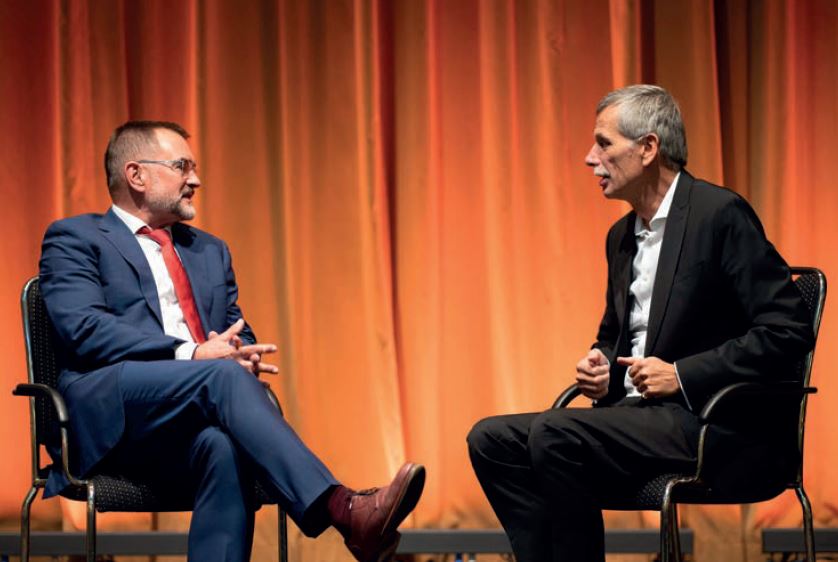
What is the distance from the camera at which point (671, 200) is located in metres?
3.04

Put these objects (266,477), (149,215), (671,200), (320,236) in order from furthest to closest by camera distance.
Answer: (320,236) < (149,215) < (671,200) < (266,477)

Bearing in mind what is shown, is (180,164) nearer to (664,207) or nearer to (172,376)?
(172,376)

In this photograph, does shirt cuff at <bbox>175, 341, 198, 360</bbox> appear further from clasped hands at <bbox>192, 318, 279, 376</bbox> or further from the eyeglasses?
the eyeglasses

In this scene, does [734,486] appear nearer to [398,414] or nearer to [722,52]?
[398,414]

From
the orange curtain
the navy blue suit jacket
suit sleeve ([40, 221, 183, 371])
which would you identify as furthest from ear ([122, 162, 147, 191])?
the orange curtain

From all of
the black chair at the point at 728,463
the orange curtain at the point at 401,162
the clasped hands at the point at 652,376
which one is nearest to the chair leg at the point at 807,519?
→ the black chair at the point at 728,463

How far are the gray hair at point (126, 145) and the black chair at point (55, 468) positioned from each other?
443 mm

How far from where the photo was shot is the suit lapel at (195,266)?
3.35 meters

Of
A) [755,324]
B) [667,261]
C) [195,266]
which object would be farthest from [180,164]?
[755,324]

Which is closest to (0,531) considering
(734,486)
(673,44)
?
(734,486)

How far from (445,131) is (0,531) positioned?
84.8 inches

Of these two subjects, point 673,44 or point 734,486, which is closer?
point 734,486

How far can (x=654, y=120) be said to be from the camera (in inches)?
121

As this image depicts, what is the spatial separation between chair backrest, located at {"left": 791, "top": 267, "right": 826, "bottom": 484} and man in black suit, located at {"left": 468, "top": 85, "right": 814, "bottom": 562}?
0.51 feet
